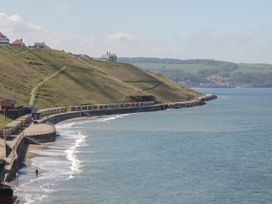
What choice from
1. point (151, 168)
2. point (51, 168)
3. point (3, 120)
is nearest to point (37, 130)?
point (3, 120)

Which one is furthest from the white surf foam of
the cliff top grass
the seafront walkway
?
the cliff top grass

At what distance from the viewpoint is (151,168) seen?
89.7 m

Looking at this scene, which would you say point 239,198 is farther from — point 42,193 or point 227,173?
point 42,193

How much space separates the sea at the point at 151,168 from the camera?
7031 centimetres

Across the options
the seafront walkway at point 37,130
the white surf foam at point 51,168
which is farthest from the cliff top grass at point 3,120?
the white surf foam at point 51,168

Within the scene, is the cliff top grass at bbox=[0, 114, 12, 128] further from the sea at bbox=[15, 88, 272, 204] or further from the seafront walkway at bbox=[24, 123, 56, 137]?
the sea at bbox=[15, 88, 272, 204]

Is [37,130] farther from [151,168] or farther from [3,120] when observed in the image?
[151,168]

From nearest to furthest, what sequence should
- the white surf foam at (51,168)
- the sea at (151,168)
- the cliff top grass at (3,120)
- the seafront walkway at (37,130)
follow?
the sea at (151,168), the white surf foam at (51,168), the seafront walkway at (37,130), the cliff top grass at (3,120)

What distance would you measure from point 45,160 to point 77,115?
97.7 m

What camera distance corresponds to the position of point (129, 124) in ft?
564

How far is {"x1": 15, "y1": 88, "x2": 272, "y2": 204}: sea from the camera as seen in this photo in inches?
2768

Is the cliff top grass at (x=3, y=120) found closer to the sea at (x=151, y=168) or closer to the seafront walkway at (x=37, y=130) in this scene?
the seafront walkway at (x=37, y=130)

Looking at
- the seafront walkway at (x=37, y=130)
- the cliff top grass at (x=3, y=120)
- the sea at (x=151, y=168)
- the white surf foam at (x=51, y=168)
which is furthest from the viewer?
the cliff top grass at (x=3, y=120)

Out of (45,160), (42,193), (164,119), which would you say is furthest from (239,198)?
(164,119)
